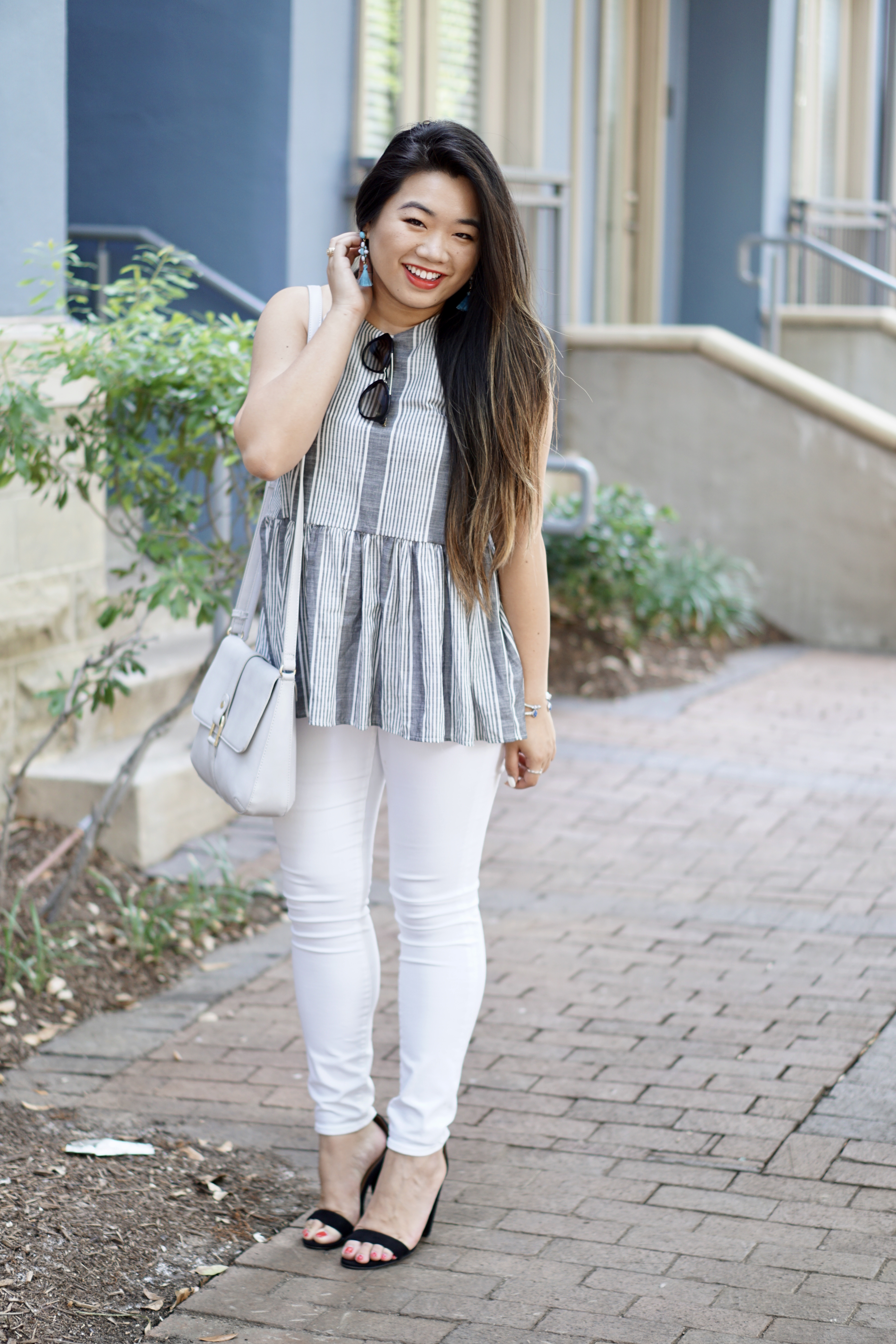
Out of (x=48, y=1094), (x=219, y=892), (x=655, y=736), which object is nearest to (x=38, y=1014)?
(x=48, y=1094)

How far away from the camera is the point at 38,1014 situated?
12.6ft

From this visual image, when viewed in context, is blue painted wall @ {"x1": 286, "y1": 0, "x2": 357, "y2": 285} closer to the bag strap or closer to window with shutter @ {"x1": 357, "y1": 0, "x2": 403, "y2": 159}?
window with shutter @ {"x1": 357, "y1": 0, "x2": 403, "y2": 159}

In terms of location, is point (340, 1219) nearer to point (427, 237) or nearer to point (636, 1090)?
point (636, 1090)

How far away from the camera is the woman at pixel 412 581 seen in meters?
2.58

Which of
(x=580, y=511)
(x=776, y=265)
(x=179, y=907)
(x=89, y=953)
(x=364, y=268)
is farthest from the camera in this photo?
(x=776, y=265)

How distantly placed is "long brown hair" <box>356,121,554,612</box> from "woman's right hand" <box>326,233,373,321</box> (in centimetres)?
8

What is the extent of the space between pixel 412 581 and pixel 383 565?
2.3 inches

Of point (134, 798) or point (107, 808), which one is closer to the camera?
point (107, 808)

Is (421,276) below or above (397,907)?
above

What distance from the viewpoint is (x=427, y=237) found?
8.42ft

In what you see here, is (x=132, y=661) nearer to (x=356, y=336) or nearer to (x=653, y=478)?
(x=356, y=336)

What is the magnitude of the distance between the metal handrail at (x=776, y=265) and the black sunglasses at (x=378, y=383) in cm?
754

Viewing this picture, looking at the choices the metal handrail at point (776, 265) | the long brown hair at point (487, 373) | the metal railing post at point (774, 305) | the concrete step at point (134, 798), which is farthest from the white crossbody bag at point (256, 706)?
the metal railing post at point (774, 305)

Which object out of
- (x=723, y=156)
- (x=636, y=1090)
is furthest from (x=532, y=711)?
(x=723, y=156)
